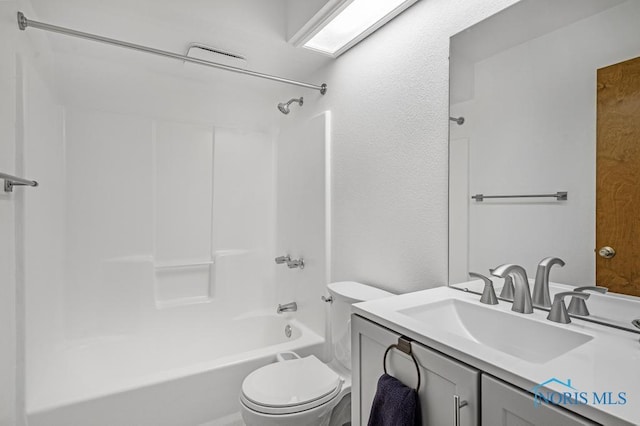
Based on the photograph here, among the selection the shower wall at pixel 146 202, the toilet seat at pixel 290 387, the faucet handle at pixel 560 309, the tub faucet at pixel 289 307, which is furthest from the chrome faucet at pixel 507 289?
the shower wall at pixel 146 202

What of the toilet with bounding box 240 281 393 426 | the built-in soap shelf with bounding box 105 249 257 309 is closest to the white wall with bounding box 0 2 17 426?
the toilet with bounding box 240 281 393 426

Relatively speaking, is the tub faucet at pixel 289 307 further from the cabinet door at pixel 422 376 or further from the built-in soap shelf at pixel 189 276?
the cabinet door at pixel 422 376

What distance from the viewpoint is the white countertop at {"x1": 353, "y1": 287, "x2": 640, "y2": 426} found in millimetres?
565

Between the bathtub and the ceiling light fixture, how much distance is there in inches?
73.9

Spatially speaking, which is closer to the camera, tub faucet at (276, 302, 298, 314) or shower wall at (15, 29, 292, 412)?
shower wall at (15, 29, 292, 412)

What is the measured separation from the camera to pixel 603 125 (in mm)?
948

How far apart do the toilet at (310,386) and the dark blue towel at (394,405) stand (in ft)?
1.97

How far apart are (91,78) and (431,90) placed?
88.7 inches

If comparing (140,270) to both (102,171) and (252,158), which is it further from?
(252,158)

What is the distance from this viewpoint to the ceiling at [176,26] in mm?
1650

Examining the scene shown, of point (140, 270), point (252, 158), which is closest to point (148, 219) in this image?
point (140, 270)

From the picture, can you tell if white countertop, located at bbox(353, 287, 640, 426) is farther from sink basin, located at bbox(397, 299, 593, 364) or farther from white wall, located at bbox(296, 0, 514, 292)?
white wall, located at bbox(296, 0, 514, 292)

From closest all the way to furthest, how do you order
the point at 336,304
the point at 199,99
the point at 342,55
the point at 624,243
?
the point at 624,243
the point at 336,304
the point at 342,55
the point at 199,99

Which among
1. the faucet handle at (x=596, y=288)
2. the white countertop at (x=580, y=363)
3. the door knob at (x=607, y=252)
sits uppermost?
the door knob at (x=607, y=252)
